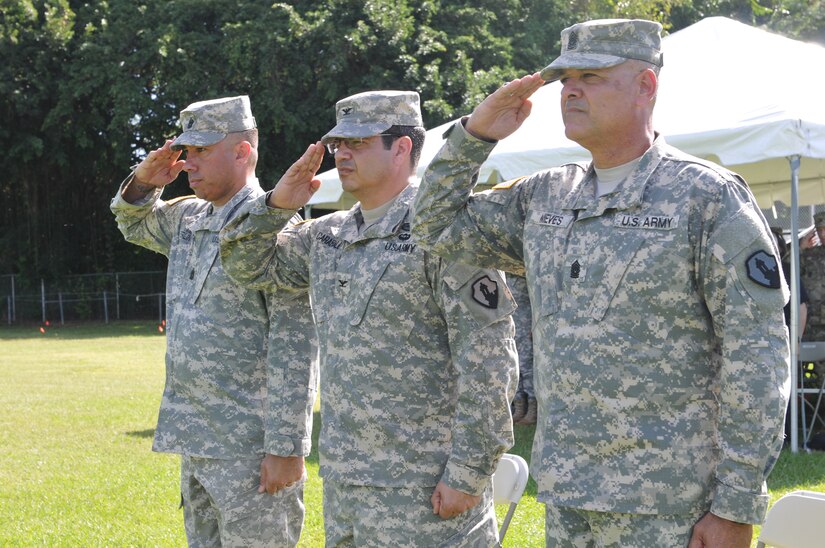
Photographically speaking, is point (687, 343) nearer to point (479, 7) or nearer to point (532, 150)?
point (532, 150)

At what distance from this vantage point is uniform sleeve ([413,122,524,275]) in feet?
10.0

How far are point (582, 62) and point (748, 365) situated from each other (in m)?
0.90

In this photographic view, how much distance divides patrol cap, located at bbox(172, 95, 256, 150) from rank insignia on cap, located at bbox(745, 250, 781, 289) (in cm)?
243

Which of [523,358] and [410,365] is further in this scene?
[523,358]

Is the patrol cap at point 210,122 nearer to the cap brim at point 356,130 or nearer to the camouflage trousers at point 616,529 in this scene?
the cap brim at point 356,130

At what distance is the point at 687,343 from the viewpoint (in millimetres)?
2641

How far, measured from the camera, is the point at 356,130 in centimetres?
355

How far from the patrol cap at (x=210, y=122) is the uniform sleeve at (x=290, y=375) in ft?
2.35

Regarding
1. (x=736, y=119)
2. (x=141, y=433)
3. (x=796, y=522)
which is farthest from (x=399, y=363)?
(x=141, y=433)

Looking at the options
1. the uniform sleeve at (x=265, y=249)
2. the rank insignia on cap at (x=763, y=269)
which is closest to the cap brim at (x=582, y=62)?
the rank insignia on cap at (x=763, y=269)

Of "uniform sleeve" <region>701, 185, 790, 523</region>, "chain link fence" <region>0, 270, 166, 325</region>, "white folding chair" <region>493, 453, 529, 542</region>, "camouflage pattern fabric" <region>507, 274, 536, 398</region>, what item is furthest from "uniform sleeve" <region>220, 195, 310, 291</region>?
"chain link fence" <region>0, 270, 166, 325</region>

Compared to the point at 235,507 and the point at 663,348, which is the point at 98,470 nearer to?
the point at 235,507

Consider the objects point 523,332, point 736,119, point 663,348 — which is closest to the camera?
point 663,348

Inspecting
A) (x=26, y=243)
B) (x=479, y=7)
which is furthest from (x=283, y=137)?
(x=26, y=243)
